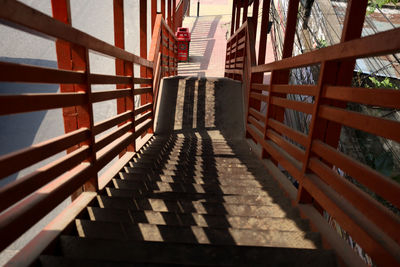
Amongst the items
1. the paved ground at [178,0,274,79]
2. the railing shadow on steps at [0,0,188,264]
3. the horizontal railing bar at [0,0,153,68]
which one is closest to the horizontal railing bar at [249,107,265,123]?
the railing shadow on steps at [0,0,188,264]

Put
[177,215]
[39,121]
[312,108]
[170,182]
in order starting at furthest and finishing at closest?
[39,121] → [170,182] → [312,108] → [177,215]

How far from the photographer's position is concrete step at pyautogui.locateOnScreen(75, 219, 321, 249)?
121 cm

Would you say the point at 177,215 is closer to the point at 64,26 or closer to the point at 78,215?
the point at 78,215

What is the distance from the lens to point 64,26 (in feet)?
4.03

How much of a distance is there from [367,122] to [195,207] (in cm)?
103

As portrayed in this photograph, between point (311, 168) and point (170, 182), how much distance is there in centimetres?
105

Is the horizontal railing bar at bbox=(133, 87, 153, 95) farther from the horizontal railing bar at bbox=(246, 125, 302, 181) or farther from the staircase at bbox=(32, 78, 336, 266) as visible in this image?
the horizontal railing bar at bbox=(246, 125, 302, 181)

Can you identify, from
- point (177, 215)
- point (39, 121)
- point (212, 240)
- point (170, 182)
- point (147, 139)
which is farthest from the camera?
point (39, 121)

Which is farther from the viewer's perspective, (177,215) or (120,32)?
(120,32)

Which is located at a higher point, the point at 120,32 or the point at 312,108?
the point at 120,32

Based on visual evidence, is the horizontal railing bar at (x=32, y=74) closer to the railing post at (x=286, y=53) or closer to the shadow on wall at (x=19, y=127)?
the railing post at (x=286, y=53)

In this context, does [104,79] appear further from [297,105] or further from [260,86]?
[260,86]

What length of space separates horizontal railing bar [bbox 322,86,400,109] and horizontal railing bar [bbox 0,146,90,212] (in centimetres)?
136

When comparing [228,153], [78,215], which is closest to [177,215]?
[78,215]
